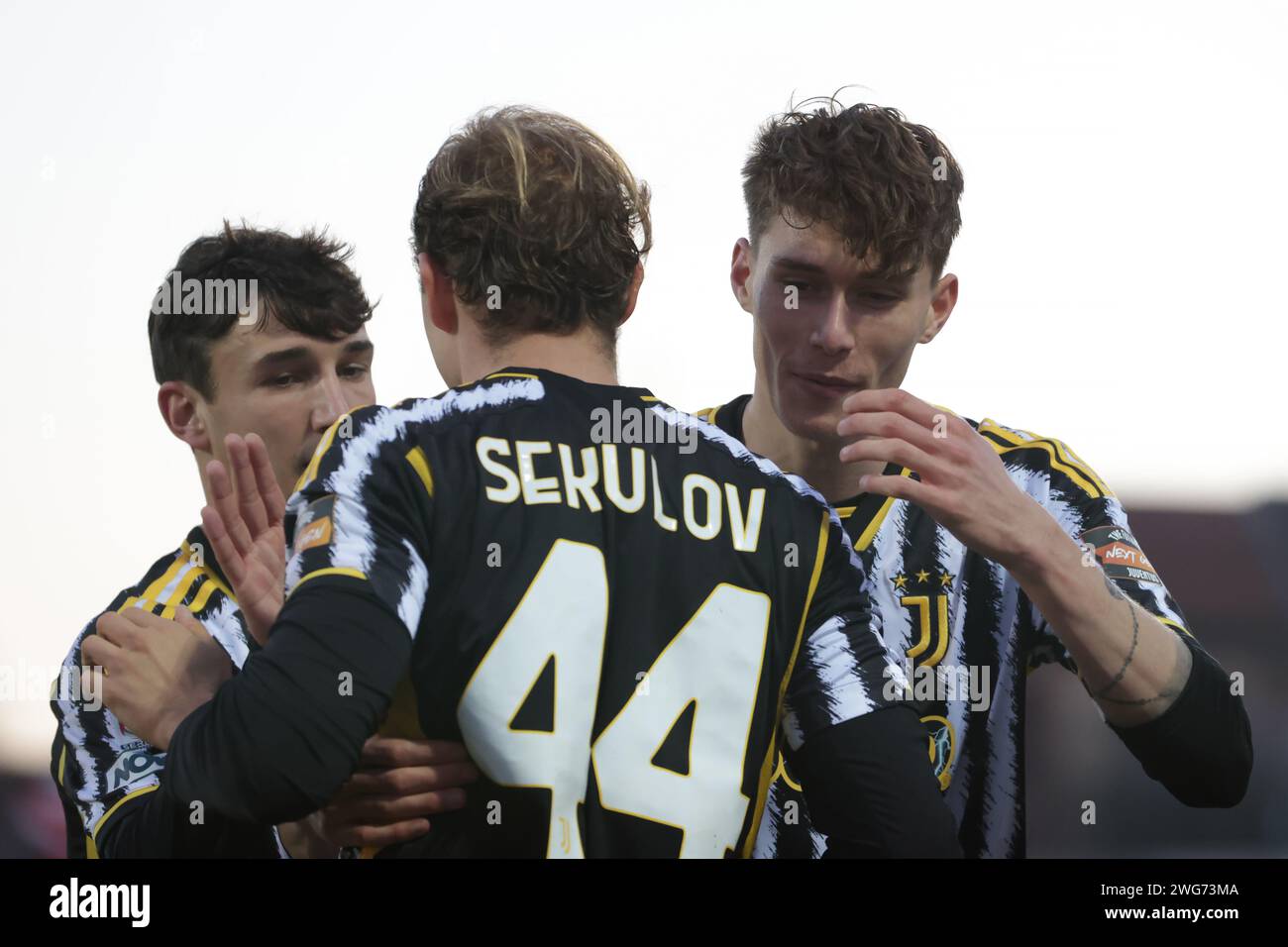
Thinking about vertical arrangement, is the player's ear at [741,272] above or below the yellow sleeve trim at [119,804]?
above

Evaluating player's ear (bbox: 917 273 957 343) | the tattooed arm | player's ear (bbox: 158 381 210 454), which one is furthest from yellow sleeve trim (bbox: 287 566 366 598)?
player's ear (bbox: 917 273 957 343)

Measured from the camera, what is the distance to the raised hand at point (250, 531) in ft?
11.5

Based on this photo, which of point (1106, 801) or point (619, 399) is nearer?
point (619, 399)

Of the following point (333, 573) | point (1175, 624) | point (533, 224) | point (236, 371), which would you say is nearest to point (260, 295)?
point (236, 371)

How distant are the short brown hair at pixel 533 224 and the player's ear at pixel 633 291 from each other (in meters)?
0.02

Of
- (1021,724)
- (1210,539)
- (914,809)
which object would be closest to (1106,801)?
(1210,539)

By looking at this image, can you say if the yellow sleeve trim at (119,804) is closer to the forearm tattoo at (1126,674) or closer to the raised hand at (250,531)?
the raised hand at (250,531)

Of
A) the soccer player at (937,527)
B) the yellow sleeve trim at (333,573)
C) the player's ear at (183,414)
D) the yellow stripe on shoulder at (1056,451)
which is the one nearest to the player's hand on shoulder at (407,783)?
the yellow sleeve trim at (333,573)

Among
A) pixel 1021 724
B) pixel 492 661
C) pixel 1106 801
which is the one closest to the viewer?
pixel 492 661

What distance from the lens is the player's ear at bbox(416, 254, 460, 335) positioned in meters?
3.03

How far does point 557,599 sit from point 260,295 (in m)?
2.84

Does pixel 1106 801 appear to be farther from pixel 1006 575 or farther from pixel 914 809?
pixel 914 809

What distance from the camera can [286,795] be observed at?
2.39 m

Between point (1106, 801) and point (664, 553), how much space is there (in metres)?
20.9
